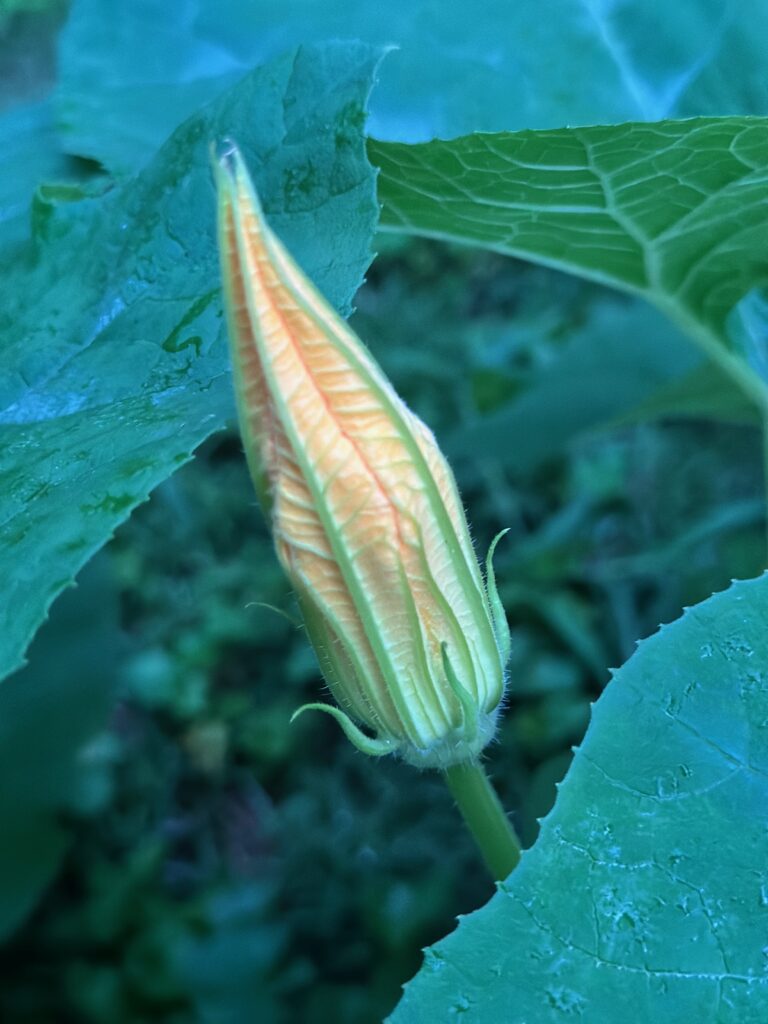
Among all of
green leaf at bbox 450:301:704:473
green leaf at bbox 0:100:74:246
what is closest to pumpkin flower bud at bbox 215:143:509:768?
green leaf at bbox 0:100:74:246

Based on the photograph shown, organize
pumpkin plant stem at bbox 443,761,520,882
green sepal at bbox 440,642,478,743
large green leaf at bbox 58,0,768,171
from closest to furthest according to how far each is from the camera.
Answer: green sepal at bbox 440,642,478,743, pumpkin plant stem at bbox 443,761,520,882, large green leaf at bbox 58,0,768,171

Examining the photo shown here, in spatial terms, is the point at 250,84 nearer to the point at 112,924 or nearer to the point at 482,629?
the point at 482,629

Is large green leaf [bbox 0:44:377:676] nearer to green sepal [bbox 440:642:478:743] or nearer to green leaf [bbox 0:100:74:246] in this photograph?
green leaf [bbox 0:100:74:246]

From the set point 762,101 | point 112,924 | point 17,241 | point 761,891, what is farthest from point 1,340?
point 112,924

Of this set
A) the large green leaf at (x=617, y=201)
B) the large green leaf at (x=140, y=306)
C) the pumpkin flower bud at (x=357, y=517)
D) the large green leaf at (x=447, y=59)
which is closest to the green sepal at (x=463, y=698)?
the pumpkin flower bud at (x=357, y=517)

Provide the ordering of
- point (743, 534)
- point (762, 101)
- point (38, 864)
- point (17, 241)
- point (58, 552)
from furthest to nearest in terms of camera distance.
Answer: point (743, 534) → point (38, 864) → point (762, 101) → point (17, 241) → point (58, 552)

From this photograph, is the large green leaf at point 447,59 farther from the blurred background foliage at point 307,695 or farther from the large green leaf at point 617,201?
the blurred background foliage at point 307,695
